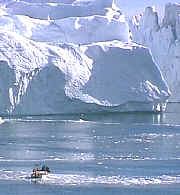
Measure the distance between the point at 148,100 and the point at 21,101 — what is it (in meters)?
10.6

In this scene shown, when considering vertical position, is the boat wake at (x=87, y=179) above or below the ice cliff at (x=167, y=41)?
below

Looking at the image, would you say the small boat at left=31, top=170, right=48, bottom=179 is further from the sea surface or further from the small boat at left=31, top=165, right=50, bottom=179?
the sea surface

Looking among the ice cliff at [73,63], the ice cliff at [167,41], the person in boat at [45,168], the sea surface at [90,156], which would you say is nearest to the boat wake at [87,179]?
the sea surface at [90,156]

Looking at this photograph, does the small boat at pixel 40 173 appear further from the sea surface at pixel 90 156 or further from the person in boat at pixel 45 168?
the sea surface at pixel 90 156

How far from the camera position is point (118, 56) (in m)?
60.6

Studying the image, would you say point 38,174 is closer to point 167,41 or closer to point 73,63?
point 73,63

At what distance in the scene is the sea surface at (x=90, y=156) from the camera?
2473cm

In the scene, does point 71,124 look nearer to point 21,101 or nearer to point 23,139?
point 21,101

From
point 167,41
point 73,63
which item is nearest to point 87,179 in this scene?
point 73,63

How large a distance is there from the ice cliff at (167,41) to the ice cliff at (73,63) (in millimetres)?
10828

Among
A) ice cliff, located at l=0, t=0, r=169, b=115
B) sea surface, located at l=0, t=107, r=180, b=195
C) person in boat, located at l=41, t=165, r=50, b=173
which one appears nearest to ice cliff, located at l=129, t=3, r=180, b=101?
ice cliff, located at l=0, t=0, r=169, b=115

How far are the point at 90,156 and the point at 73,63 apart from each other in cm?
2653

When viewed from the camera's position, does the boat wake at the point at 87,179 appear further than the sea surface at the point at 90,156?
Yes

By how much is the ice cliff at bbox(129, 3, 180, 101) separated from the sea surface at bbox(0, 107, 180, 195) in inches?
1137
